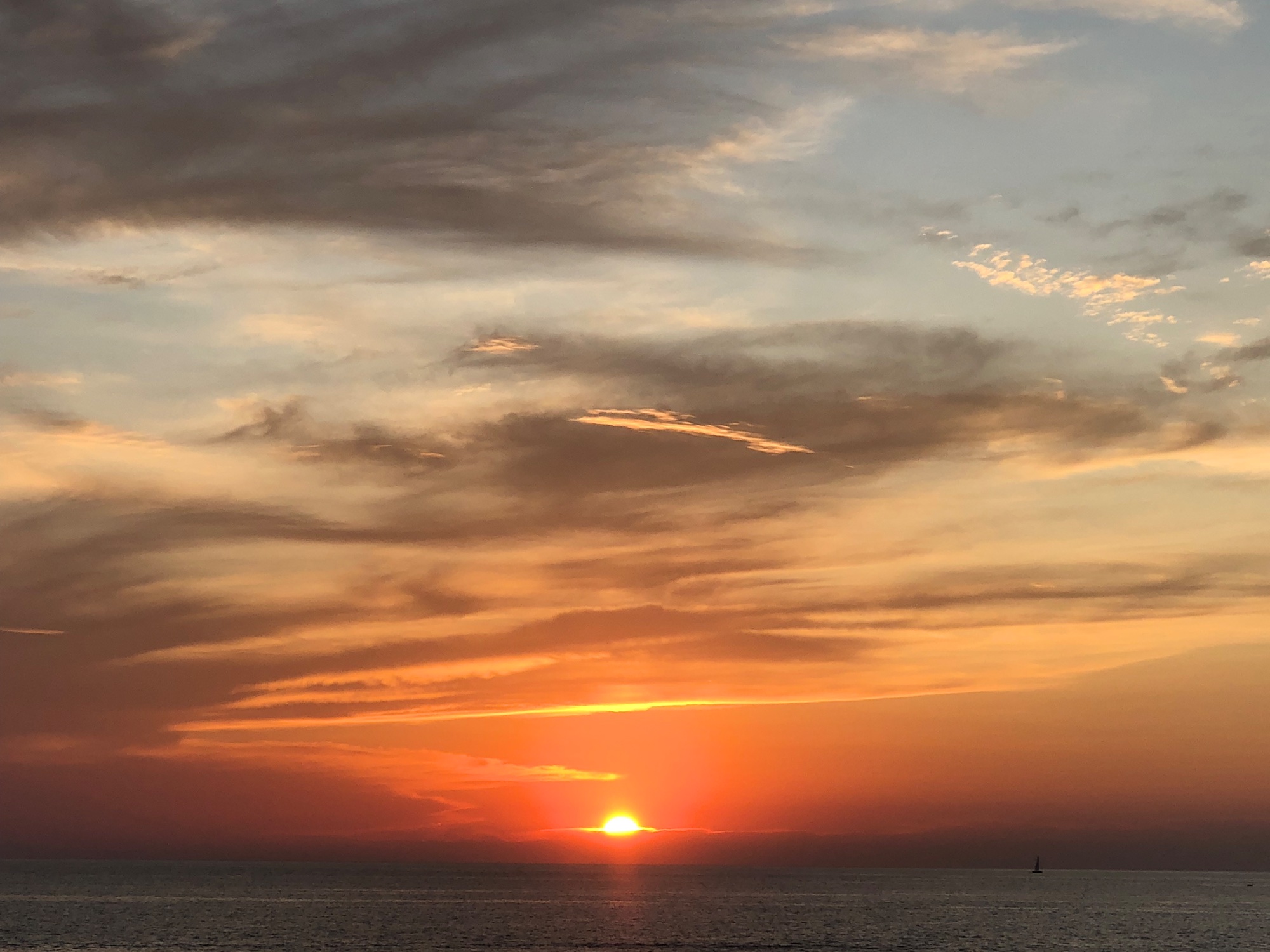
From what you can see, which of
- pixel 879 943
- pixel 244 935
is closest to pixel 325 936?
pixel 244 935

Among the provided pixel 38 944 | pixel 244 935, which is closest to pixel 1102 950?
pixel 244 935

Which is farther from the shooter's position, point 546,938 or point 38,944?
point 546,938

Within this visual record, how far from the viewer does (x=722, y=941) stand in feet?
644

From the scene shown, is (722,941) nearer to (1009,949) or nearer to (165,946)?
(1009,949)

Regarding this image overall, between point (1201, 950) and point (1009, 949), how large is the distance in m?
32.8

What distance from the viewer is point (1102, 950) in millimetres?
196625

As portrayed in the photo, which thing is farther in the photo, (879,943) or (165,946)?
(879,943)

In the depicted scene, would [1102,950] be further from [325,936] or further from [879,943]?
[325,936]

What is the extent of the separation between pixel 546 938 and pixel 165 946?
5520cm

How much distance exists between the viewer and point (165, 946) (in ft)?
573

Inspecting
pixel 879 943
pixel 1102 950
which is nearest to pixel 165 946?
pixel 879 943

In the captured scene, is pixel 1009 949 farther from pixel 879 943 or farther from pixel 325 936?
pixel 325 936

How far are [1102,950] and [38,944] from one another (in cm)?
15382

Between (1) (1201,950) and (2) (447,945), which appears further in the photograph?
(1) (1201,950)
